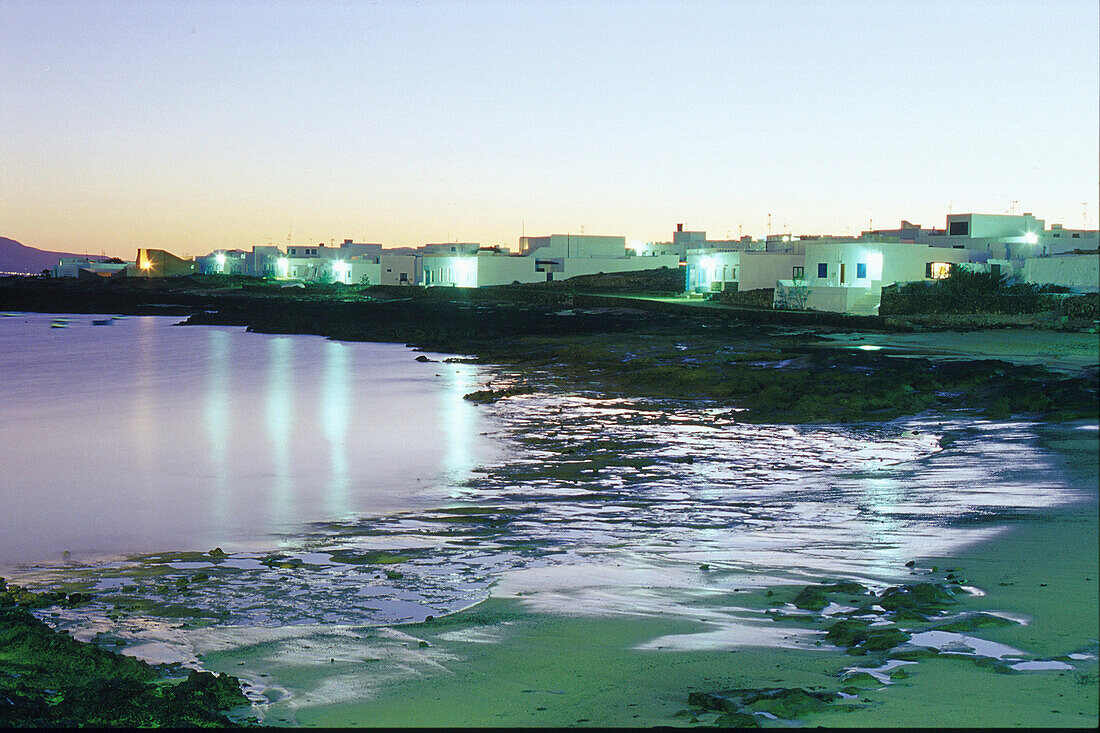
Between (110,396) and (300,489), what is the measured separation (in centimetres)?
1811

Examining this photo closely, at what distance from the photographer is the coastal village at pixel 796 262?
47.0 meters

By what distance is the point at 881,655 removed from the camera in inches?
249

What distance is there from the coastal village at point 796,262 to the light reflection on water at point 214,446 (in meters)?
19.7

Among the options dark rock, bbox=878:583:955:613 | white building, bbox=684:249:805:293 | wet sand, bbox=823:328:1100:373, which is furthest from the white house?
dark rock, bbox=878:583:955:613

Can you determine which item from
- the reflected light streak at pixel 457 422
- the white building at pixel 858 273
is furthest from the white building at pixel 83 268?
the reflected light streak at pixel 457 422

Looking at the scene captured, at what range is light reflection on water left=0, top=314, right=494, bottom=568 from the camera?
13.2 m

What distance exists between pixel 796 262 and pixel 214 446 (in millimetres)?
39925

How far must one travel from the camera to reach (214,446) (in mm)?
21172

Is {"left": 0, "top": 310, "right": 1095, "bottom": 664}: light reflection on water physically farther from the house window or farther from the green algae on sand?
the house window

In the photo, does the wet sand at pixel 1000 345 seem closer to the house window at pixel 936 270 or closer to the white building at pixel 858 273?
the white building at pixel 858 273

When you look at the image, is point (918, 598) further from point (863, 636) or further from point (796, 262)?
point (796, 262)

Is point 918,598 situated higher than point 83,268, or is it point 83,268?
point 83,268

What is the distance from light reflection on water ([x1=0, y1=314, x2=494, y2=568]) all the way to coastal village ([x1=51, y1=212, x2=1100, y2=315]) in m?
19.7

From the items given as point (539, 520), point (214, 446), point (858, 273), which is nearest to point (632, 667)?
point (539, 520)
